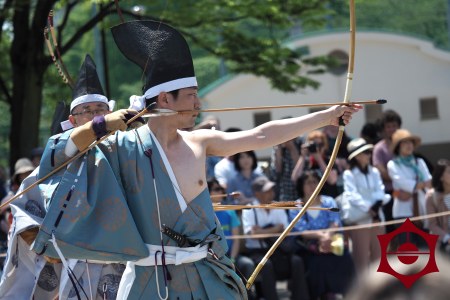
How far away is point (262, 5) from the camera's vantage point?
12555 millimetres

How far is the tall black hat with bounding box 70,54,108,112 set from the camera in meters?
5.62

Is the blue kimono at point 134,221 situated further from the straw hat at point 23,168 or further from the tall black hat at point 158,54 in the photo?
the straw hat at point 23,168

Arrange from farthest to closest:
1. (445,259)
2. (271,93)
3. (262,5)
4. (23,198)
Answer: (271,93), (262,5), (445,259), (23,198)

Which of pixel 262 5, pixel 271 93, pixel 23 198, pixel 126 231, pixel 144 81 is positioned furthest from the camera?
pixel 271 93

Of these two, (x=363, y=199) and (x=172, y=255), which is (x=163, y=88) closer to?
(x=172, y=255)

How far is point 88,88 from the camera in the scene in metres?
5.63

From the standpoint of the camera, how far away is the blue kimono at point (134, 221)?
4.06 metres

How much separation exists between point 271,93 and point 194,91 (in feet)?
66.8

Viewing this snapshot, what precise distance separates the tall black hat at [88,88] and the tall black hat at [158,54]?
1284 mm

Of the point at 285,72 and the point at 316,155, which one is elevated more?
the point at 285,72

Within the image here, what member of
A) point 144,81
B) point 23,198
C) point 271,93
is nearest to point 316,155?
point 23,198

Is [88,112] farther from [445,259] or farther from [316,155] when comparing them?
[316,155]

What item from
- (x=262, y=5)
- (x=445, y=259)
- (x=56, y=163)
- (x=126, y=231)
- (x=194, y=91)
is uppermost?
(x=262, y=5)

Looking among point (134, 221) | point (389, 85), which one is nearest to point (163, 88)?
point (134, 221)
